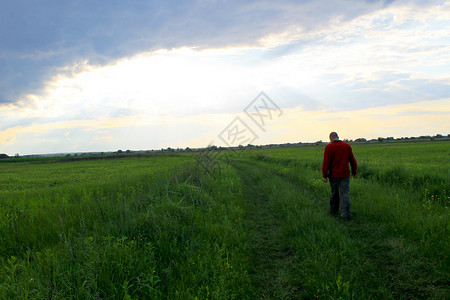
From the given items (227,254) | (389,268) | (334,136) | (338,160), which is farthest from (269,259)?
(334,136)

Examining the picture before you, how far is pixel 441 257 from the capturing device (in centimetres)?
380

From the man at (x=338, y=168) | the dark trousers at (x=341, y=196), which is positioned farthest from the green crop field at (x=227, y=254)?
the man at (x=338, y=168)

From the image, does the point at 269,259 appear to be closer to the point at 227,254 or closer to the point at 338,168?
the point at 227,254

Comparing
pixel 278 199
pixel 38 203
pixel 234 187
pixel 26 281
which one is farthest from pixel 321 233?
pixel 38 203

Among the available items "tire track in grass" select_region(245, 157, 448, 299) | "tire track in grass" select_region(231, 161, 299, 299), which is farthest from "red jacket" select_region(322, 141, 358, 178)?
"tire track in grass" select_region(231, 161, 299, 299)

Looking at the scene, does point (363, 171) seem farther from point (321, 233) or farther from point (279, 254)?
point (279, 254)

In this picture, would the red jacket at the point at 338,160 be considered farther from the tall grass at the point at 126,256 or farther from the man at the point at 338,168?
the tall grass at the point at 126,256

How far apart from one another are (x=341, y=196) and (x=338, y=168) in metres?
0.82

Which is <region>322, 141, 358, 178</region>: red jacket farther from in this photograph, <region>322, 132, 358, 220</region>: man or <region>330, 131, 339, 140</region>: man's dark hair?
<region>330, 131, 339, 140</region>: man's dark hair

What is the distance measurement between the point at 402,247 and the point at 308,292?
2326mm

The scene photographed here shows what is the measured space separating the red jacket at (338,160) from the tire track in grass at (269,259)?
2.10m

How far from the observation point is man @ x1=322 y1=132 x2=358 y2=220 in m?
6.64

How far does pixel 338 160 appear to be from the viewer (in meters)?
6.80

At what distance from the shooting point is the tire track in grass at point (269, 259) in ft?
11.2
